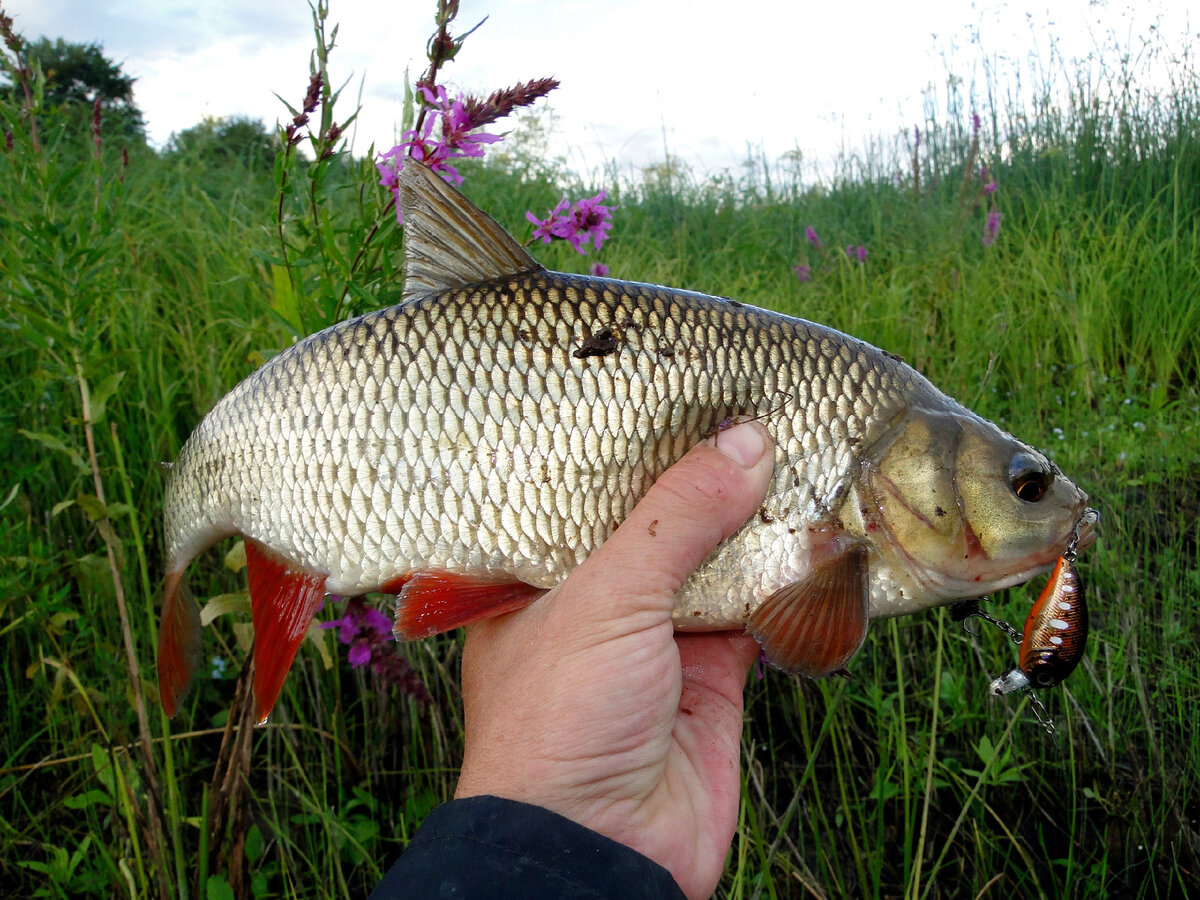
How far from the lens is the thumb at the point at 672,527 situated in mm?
1477

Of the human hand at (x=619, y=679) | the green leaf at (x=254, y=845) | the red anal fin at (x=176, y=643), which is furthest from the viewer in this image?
the green leaf at (x=254, y=845)

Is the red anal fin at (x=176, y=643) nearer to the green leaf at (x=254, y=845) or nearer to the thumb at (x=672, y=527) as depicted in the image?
the green leaf at (x=254, y=845)

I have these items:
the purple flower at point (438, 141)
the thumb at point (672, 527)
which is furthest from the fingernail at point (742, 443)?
the purple flower at point (438, 141)

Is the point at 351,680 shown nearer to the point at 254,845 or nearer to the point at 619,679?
the point at 254,845

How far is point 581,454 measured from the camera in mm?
1526

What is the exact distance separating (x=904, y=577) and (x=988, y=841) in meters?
1.12

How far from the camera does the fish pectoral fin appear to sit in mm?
1542

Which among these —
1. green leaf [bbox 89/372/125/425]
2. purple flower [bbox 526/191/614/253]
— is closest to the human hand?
purple flower [bbox 526/191/614/253]

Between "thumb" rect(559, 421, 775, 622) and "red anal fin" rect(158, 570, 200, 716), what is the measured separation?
3.07 feet

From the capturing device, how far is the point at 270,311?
1.94m

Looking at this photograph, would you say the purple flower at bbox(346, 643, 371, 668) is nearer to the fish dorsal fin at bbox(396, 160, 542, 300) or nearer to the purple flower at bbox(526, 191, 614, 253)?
the fish dorsal fin at bbox(396, 160, 542, 300)

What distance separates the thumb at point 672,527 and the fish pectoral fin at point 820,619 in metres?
0.20

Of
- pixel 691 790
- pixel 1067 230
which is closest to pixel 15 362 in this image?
pixel 691 790

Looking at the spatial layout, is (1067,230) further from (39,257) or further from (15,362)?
(15,362)
